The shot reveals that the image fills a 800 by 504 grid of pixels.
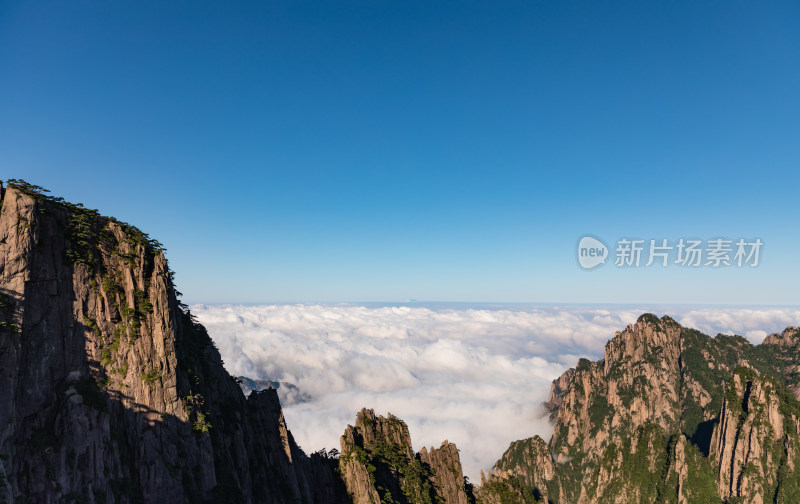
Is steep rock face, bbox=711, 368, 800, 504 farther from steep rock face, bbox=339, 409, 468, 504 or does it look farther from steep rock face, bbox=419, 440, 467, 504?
steep rock face, bbox=339, 409, 468, 504

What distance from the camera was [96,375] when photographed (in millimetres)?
32750

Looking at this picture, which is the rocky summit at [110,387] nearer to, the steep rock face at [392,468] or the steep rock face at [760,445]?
the steep rock face at [392,468]

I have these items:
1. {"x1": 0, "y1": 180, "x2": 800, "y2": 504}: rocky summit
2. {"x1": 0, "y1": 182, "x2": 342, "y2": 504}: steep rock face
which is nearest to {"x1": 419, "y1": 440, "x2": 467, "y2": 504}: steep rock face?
{"x1": 0, "y1": 180, "x2": 800, "y2": 504}: rocky summit

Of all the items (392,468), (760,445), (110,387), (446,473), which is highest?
(110,387)

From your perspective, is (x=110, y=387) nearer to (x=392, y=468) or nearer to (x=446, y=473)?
(x=392, y=468)

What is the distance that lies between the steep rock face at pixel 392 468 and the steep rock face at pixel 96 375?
25.9 meters

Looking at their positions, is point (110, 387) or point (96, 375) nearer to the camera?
point (96, 375)

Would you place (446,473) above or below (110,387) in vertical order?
below

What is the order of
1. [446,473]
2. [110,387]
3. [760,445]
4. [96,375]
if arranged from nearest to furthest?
[96,375]
[110,387]
[446,473]
[760,445]

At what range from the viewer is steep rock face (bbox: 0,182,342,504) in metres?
27.8

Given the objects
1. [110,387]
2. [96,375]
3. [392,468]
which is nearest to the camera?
[96,375]

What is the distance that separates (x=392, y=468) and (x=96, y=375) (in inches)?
2349

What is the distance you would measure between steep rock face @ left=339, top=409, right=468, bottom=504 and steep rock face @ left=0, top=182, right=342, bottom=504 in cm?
2590

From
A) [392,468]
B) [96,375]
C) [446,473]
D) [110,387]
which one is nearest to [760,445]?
[446,473]
